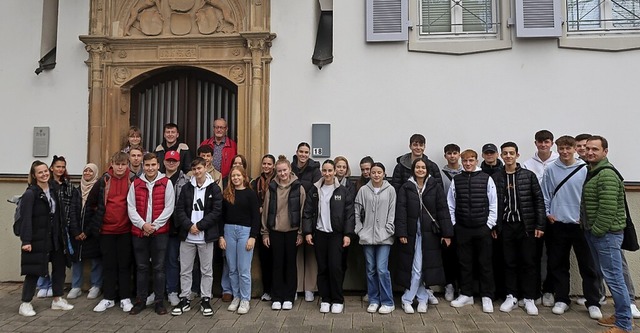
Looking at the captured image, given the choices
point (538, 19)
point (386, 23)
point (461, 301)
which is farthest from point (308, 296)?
point (538, 19)

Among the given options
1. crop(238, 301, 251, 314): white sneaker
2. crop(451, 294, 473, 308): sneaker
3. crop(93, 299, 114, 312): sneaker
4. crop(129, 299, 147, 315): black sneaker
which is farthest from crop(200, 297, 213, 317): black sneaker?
crop(451, 294, 473, 308): sneaker

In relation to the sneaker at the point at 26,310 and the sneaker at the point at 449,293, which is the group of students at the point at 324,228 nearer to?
the sneaker at the point at 26,310

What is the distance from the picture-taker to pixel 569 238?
580cm

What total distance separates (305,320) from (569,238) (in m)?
3.25

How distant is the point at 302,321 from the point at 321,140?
2.55 metres

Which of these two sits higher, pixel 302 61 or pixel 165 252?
pixel 302 61

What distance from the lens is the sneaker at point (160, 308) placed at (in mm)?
5723

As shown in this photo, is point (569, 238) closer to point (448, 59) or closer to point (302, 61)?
point (448, 59)

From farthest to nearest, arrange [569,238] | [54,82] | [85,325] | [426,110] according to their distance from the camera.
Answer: [54,82] < [426,110] < [569,238] < [85,325]

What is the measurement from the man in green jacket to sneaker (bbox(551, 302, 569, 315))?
658 mm

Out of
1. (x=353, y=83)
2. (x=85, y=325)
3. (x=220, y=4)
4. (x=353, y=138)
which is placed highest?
(x=220, y=4)

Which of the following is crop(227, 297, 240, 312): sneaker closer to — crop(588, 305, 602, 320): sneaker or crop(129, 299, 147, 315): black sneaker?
crop(129, 299, 147, 315): black sneaker

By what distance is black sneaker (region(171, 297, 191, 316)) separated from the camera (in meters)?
5.70

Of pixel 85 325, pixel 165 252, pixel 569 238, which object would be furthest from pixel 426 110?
pixel 85 325
